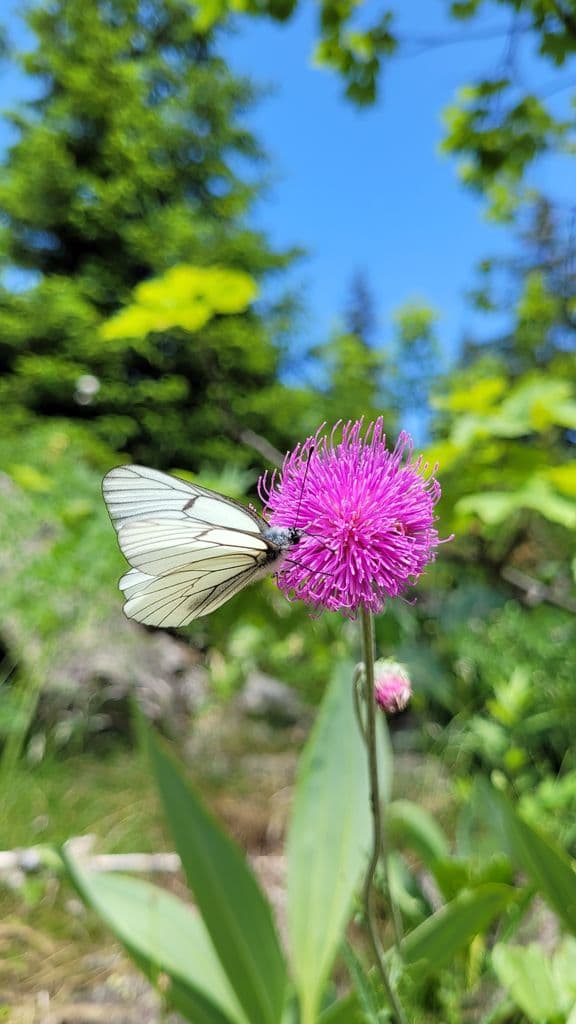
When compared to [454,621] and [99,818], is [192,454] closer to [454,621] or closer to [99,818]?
[454,621]

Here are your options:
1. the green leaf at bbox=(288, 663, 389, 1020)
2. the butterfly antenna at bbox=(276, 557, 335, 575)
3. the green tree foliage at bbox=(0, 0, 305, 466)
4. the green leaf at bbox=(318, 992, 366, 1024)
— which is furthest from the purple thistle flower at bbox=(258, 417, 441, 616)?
the green tree foliage at bbox=(0, 0, 305, 466)

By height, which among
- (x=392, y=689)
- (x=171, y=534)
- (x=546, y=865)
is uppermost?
(x=171, y=534)

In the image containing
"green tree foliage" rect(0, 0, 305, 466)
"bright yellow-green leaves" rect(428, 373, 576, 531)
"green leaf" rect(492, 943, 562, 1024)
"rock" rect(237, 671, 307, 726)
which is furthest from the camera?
"green tree foliage" rect(0, 0, 305, 466)

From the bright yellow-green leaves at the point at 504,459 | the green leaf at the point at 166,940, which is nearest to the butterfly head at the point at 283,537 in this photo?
the green leaf at the point at 166,940

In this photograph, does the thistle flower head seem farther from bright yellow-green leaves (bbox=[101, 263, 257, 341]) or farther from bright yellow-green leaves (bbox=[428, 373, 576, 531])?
bright yellow-green leaves (bbox=[101, 263, 257, 341])

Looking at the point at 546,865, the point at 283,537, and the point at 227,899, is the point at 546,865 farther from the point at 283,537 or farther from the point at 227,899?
the point at 283,537

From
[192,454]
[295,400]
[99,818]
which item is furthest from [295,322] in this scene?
[99,818]

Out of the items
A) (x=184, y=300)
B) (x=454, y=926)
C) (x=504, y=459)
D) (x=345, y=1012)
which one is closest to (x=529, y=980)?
(x=454, y=926)

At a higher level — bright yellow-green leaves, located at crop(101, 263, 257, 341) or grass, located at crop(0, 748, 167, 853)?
bright yellow-green leaves, located at crop(101, 263, 257, 341)
